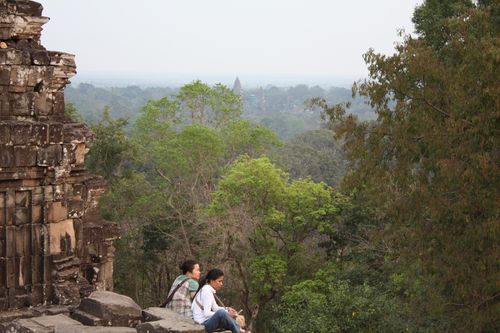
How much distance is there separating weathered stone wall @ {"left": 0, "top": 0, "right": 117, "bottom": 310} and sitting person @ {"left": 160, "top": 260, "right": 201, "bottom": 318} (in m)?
1.36

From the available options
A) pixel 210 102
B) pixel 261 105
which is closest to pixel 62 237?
pixel 210 102

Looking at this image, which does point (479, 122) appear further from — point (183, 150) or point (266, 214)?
point (183, 150)

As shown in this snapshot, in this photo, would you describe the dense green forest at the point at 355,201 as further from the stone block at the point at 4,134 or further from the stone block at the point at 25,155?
the stone block at the point at 4,134

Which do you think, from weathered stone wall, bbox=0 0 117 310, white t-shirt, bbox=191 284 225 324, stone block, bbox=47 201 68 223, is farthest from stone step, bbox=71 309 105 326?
stone block, bbox=47 201 68 223

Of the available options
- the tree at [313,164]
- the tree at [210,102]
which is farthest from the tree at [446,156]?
the tree at [313,164]

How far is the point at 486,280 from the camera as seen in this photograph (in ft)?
37.6

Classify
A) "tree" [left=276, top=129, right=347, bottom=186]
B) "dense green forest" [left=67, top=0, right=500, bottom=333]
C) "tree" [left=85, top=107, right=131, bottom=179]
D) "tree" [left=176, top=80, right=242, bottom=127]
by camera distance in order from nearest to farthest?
"dense green forest" [left=67, top=0, right=500, bottom=333] < "tree" [left=85, top=107, right=131, bottom=179] < "tree" [left=176, top=80, right=242, bottom=127] < "tree" [left=276, top=129, right=347, bottom=186]

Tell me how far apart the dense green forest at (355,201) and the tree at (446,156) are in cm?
3

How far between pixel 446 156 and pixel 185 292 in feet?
20.4

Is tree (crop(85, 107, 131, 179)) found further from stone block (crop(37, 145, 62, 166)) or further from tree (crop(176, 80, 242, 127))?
stone block (crop(37, 145, 62, 166))

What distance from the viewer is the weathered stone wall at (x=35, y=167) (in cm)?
787

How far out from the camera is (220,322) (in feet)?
23.3

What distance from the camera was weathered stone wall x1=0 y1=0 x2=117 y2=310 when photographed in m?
7.87

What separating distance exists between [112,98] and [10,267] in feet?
468
